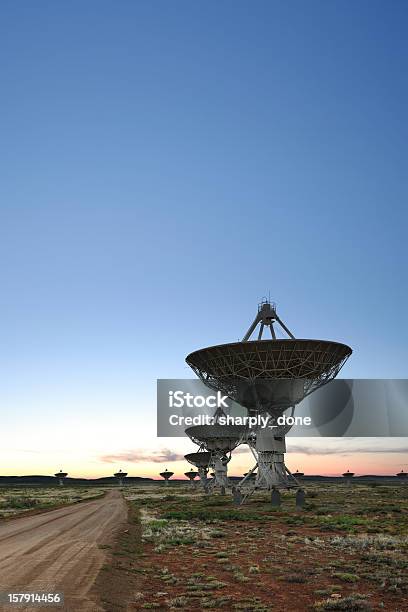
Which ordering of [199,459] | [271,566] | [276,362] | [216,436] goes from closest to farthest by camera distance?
[271,566], [276,362], [216,436], [199,459]

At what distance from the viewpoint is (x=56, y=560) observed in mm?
20438

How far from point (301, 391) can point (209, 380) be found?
10.1 m

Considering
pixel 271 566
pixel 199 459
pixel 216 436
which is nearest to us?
pixel 271 566

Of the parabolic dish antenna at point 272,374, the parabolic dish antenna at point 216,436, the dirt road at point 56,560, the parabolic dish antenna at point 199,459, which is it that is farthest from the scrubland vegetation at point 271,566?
the parabolic dish antenna at point 199,459

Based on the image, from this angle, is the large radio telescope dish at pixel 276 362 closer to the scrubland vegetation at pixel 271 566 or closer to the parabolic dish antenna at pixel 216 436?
the scrubland vegetation at pixel 271 566

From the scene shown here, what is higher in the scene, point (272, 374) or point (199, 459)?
point (272, 374)

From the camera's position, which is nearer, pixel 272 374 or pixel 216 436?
pixel 272 374

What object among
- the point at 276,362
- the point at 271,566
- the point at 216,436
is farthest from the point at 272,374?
the point at 216,436

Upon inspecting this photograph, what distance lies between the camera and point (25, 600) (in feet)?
44.7

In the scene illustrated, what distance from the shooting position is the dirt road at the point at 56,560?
594 inches

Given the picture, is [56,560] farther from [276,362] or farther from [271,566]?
[276,362]

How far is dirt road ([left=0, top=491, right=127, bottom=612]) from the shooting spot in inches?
594

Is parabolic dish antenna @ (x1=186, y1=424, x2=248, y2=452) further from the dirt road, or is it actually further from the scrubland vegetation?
the dirt road

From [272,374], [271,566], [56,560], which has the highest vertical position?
[272,374]
